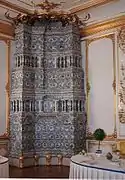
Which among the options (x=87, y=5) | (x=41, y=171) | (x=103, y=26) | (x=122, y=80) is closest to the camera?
(x=41, y=171)

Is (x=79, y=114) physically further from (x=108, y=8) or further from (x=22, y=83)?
(x=108, y=8)

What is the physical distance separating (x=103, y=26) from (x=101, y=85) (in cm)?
143

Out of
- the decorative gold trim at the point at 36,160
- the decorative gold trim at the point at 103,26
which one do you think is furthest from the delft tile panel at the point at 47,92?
Answer: the decorative gold trim at the point at 103,26

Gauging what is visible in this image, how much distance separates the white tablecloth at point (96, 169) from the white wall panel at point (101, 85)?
10.2ft

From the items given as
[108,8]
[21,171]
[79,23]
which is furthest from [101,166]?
[79,23]

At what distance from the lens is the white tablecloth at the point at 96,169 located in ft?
11.7

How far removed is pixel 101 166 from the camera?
3771 millimetres

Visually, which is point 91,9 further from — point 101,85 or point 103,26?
point 101,85

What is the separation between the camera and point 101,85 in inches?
298

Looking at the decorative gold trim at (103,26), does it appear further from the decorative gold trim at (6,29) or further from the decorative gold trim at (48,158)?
the decorative gold trim at (48,158)

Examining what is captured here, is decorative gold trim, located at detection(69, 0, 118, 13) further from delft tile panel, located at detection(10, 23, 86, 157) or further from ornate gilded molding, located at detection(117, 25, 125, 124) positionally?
ornate gilded molding, located at detection(117, 25, 125, 124)

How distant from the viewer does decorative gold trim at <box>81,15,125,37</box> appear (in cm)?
732

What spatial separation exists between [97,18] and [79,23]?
0.48m

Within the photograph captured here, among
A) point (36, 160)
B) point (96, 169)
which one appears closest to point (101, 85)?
point (36, 160)
